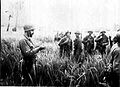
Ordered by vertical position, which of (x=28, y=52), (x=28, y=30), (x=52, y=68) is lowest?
(x=52, y=68)

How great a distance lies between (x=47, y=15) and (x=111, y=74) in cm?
124

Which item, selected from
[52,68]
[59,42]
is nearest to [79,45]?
[59,42]

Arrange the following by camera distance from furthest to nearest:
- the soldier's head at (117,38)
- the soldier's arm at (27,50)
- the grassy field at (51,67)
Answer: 1. the soldier's arm at (27,50)
2. the grassy field at (51,67)
3. the soldier's head at (117,38)

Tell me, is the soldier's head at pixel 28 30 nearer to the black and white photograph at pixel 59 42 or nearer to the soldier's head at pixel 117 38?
the black and white photograph at pixel 59 42

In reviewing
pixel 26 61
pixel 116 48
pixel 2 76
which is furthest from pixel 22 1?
pixel 116 48

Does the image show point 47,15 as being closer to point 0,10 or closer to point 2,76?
point 0,10

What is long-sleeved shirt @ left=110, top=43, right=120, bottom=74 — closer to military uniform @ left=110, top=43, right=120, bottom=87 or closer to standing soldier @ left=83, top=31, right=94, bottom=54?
military uniform @ left=110, top=43, right=120, bottom=87

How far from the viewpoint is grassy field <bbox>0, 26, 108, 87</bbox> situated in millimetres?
3352

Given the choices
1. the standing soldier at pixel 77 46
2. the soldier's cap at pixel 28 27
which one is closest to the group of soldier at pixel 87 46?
the standing soldier at pixel 77 46

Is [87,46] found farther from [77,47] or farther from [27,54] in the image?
[27,54]

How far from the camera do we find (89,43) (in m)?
3.45

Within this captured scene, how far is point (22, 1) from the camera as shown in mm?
3598

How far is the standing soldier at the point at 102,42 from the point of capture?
3.41m

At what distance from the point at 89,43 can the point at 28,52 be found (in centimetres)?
88
